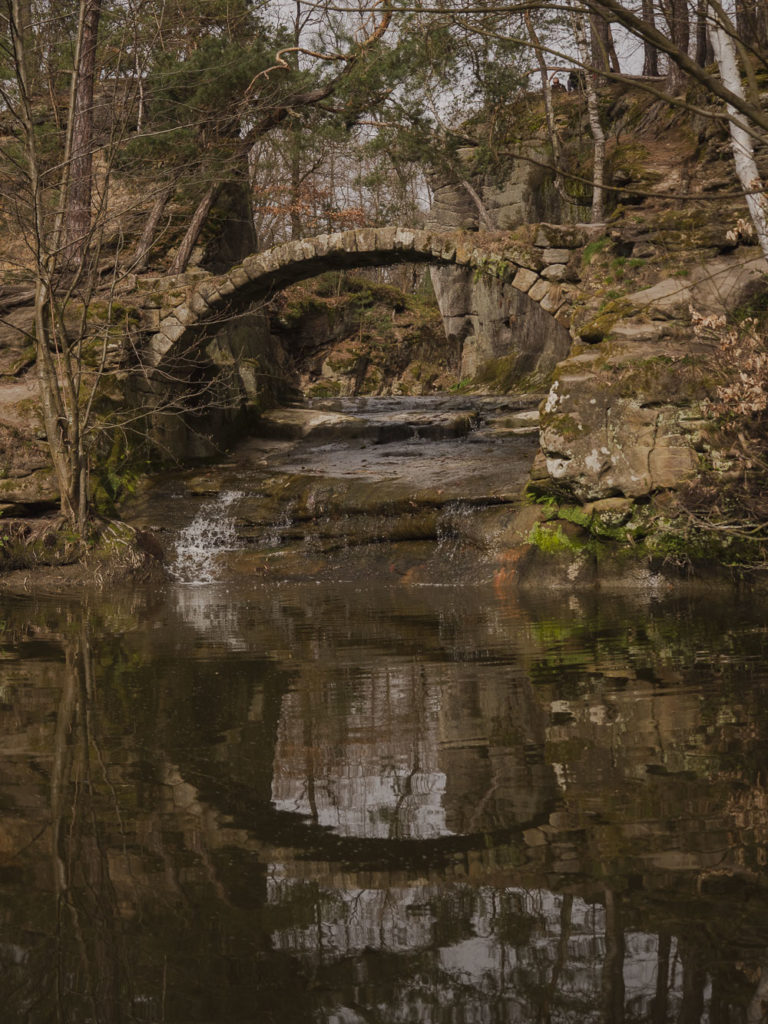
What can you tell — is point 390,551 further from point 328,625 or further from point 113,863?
point 113,863

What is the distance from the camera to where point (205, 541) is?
11.6 m

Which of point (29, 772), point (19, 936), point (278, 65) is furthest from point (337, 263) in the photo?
point (19, 936)

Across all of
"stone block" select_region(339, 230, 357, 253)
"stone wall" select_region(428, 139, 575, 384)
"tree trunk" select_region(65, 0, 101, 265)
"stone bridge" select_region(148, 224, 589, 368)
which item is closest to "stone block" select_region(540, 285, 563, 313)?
"stone bridge" select_region(148, 224, 589, 368)

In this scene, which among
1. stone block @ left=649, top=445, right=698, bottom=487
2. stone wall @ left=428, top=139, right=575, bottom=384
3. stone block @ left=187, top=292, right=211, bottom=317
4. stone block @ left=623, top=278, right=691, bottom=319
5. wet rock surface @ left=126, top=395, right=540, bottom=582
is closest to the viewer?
stone block @ left=649, top=445, right=698, bottom=487

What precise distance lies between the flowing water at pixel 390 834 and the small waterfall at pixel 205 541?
5495mm

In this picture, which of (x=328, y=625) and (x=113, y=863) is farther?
(x=328, y=625)

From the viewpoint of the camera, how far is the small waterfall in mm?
10914

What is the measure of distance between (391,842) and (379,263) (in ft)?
41.7

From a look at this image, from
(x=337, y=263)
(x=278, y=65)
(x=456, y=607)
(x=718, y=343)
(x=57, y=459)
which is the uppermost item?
(x=278, y=65)

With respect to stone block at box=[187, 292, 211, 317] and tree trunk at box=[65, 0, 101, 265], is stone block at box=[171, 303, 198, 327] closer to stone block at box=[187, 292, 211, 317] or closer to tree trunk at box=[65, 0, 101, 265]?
stone block at box=[187, 292, 211, 317]

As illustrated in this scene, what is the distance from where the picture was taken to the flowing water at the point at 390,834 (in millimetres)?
1647

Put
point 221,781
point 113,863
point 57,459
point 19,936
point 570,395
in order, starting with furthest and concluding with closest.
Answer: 1. point 57,459
2. point 570,395
3. point 221,781
4. point 113,863
5. point 19,936

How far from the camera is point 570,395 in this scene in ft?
32.2

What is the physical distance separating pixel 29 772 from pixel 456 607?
4857 mm
